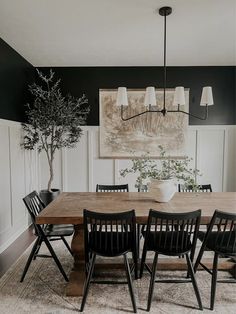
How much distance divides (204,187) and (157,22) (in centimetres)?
215

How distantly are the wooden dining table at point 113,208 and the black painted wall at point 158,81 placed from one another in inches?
81.3

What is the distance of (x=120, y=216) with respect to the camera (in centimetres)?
220

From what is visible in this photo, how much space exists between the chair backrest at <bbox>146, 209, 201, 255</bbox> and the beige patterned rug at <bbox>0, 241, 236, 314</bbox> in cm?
50

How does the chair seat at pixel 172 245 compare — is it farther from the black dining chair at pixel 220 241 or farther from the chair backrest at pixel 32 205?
the chair backrest at pixel 32 205

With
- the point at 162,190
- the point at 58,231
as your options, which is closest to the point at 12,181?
the point at 58,231

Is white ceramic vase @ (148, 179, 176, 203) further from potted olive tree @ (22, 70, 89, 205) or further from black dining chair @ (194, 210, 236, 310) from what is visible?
potted olive tree @ (22, 70, 89, 205)

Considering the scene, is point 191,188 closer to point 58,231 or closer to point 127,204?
point 127,204

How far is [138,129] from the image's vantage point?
4.84 metres

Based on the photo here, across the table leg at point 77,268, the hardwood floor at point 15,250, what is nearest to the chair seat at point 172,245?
the table leg at point 77,268

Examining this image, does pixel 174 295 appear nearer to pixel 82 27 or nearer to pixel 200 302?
pixel 200 302

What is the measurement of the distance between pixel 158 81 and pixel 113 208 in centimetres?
298

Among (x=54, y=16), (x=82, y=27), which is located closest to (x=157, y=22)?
(x=82, y=27)

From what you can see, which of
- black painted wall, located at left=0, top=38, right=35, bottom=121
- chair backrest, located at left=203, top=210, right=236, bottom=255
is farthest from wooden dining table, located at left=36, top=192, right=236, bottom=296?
black painted wall, located at left=0, top=38, right=35, bottom=121

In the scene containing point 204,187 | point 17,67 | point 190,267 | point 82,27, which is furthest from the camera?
point 17,67
